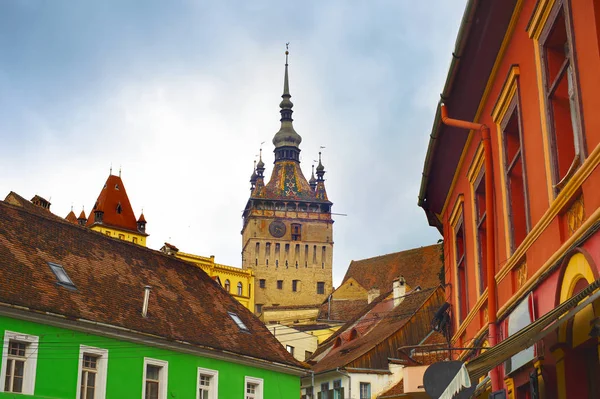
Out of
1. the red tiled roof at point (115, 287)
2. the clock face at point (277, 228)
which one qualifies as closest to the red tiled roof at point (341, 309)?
the clock face at point (277, 228)

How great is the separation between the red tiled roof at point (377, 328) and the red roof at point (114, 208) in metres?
49.1

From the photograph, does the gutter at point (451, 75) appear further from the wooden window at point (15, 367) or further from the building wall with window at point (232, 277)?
the building wall with window at point (232, 277)

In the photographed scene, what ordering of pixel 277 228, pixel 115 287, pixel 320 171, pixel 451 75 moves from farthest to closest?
pixel 320 171 < pixel 277 228 < pixel 115 287 < pixel 451 75

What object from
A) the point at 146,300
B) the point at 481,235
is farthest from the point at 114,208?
the point at 481,235

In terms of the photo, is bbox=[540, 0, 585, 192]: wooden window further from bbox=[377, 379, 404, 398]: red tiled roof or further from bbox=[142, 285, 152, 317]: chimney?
bbox=[377, 379, 404, 398]: red tiled roof

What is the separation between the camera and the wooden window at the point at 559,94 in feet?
23.8

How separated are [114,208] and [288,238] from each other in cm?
3285

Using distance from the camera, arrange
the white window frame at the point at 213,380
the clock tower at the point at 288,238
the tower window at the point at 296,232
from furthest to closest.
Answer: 1. the tower window at the point at 296,232
2. the clock tower at the point at 288,238
3. the white window frame at the point at 213,380

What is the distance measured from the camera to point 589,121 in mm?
6469

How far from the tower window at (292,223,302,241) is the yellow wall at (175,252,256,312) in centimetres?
2044

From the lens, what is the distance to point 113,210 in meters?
98.4

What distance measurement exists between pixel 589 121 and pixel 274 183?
125437 millimetres

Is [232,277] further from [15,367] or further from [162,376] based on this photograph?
[15,367]

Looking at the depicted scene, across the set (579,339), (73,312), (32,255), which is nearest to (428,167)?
(579,339)
